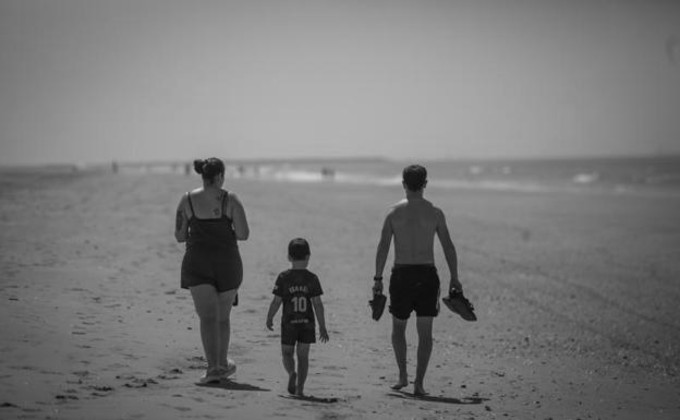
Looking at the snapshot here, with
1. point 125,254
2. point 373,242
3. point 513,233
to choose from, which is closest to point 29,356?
point 125,254

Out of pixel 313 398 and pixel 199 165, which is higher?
pixel 199 165

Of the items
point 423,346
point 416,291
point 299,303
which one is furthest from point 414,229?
point 299,303

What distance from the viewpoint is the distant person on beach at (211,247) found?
560 cm

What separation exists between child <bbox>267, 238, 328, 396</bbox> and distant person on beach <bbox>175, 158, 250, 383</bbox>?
52 cm

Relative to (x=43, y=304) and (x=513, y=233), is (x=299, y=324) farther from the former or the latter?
(x=513, y=233)

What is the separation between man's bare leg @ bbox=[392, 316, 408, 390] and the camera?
234 inches

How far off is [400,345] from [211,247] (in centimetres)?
203

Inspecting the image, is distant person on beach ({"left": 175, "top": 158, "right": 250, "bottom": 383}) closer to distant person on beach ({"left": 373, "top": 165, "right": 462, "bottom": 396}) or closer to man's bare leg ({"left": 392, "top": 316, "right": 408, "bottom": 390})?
distant person on beach ({"left": 373, "top": 165, "right": 462, "bottom": 396})

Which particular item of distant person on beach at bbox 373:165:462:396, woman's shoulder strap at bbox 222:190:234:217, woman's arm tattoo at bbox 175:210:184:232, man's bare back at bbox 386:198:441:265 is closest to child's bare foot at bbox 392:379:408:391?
distant person on beach at bbox 373:165:462:396

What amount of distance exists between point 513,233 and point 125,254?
13261 millimetres

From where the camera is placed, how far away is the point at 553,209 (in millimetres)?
31391

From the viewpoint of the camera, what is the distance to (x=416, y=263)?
5867 mm

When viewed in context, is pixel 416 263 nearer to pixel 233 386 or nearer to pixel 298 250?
pixel 298 250

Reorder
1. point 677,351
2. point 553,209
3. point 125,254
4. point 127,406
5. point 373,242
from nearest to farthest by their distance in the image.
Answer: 1. point 127,406
2. point 677,351
3. point 125,254
4. point 373,242
5. point 553,209
